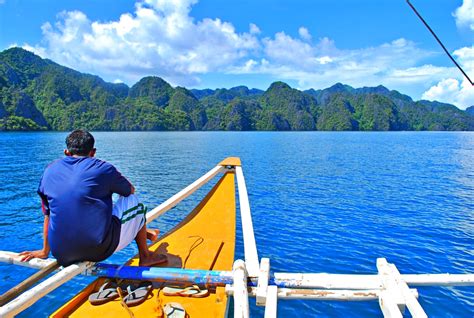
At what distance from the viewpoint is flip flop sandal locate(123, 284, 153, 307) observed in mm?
3377

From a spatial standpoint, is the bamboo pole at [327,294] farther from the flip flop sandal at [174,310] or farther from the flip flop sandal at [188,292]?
the flip flop sandal at [174,310]

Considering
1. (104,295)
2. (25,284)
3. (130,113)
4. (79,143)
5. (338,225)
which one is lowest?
(338,225)

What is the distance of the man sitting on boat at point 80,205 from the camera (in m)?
3.38

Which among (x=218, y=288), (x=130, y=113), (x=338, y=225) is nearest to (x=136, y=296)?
(x=218, y=288)

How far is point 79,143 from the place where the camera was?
3701 millimetres

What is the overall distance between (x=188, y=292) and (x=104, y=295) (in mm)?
886

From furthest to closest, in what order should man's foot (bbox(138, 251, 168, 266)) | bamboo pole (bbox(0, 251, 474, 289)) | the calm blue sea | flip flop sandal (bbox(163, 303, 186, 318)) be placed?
the calm blue sea
man's foot (bbox(138, 251, 168, 266))
bamboo pole (bbox(0, 251, 474, 289))
flip flop sandal (bbox(163, 303, 186, 318))

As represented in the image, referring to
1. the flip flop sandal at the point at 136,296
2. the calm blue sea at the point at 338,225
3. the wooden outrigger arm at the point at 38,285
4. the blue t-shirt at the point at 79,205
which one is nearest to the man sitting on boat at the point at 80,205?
the blue t-shirt at the point at 79,205

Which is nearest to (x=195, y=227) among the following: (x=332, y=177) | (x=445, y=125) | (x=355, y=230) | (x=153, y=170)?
(x=355, y=230)

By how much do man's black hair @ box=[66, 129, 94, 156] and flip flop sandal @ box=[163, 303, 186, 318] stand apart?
1933 mm

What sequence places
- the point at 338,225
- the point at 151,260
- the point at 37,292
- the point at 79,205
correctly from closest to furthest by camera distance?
the point at 37,292
the point at 79,205
the point at 151,260
the point at 338,225

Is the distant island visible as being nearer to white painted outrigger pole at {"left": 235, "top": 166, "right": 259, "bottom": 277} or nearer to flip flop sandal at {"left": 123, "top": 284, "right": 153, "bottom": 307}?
white painted outrigger pole at {"left": 235, "top": 166, "right": 259, "bottom": 277}

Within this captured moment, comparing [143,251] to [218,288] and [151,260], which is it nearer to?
[151,260]

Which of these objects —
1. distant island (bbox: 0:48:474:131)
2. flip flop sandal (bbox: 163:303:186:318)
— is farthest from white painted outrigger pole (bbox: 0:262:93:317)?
distant island (bbox: 0:48:474:131)
